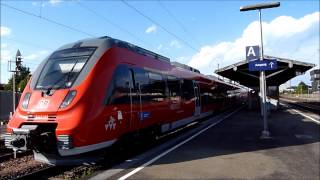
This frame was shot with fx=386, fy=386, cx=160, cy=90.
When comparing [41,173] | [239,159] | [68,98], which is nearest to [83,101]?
[68,98]

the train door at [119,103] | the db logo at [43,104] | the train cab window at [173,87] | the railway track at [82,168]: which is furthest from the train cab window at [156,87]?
the db logo at [43,104]

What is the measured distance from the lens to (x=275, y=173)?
8.67 metres

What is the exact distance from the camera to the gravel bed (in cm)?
946

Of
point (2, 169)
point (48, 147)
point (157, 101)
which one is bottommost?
point (2, 169)

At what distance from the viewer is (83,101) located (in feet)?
29.4

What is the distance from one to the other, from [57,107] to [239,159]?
4882 mm

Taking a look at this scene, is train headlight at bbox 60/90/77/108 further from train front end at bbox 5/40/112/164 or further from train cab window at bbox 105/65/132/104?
train cab window at bbox 105/65/132/104

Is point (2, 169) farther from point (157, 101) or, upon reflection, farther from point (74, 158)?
point (157, 101)

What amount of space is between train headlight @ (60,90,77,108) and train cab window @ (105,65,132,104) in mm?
895

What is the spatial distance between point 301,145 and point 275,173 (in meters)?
4.51

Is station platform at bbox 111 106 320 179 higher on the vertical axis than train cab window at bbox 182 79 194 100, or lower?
lower

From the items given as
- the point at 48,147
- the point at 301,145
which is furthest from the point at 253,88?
the point at 48,147

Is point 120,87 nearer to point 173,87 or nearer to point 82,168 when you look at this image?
point 82,168

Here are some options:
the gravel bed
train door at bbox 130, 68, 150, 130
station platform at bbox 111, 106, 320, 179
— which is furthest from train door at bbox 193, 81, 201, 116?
the gravel bed
